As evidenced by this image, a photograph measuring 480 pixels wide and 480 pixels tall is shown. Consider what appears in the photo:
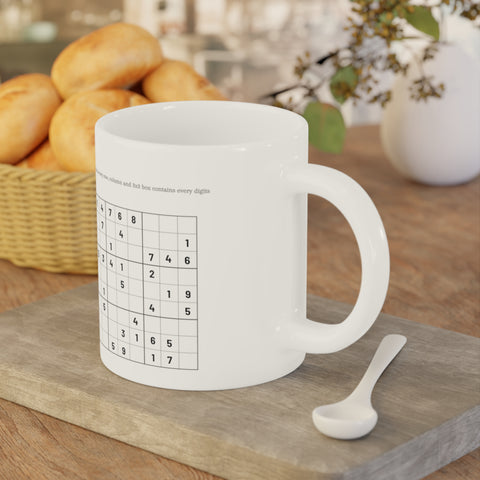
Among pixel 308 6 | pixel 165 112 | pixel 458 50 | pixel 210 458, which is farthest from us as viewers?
pixel 308 6

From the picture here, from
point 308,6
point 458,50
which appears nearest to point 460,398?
point 458,50

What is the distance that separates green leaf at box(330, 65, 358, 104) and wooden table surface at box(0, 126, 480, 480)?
152mm

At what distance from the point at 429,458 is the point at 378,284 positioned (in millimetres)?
105

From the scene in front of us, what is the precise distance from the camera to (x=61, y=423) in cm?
54

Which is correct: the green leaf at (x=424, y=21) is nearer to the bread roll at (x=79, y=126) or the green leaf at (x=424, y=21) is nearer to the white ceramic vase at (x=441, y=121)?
the white ceramic vase at (x=441, y=121)

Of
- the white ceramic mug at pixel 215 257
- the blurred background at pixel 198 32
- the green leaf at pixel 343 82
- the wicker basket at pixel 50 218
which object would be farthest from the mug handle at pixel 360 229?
the blurred background at pixel 198 32

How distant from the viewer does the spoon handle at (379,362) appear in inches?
20.1

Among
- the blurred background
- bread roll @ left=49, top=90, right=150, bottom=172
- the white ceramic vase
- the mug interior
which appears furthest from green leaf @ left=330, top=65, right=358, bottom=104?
the blurred background

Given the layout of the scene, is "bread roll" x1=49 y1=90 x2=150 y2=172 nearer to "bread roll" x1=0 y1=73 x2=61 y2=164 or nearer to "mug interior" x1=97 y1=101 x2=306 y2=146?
"bread roll" x1=0 y1=73 x2=61 y2=164

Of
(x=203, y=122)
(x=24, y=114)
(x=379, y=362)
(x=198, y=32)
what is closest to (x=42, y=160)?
(x=24, y=114)

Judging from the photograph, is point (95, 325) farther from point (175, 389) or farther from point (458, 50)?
point (458, 50)

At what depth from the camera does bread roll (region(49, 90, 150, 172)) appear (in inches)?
31.3

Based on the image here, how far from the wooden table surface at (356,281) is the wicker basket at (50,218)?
0.02m

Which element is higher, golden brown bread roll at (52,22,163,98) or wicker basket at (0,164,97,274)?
golden brown bread roll at (52,22,163,98)
